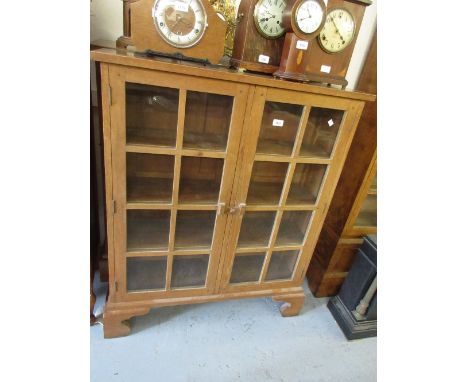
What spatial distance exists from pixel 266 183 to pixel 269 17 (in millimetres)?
611

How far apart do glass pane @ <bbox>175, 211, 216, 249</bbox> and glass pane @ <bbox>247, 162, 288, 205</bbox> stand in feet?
0.63

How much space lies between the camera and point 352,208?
1426mm

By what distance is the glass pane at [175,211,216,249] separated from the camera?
1.15 m

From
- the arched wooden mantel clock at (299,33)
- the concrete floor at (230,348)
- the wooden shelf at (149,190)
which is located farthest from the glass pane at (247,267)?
the arched wooden mantel clock at (299,33)

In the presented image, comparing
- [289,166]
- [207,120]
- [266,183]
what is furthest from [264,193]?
[207,120]

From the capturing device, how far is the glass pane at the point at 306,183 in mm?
1171

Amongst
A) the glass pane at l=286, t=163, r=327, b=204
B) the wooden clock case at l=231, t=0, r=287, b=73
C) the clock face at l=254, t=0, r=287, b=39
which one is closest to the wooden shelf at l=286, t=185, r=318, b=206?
the glass pane at l=286, t=163, r=327, b=204

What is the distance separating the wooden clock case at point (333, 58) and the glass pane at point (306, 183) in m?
0.34

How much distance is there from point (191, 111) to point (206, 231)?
0.51 meters

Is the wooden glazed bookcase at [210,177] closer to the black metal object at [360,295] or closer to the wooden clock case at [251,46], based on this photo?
the wooden clock case at [251,46]

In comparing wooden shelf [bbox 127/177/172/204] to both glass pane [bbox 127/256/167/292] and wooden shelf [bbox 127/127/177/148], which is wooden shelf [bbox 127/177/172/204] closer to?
wooden shelf [bbox 127/127/177/148]

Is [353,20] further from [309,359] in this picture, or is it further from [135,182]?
[309,359]

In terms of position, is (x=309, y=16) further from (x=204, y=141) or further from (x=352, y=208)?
(x=352, y=208)

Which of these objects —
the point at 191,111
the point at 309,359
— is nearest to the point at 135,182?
the point at 191,111
